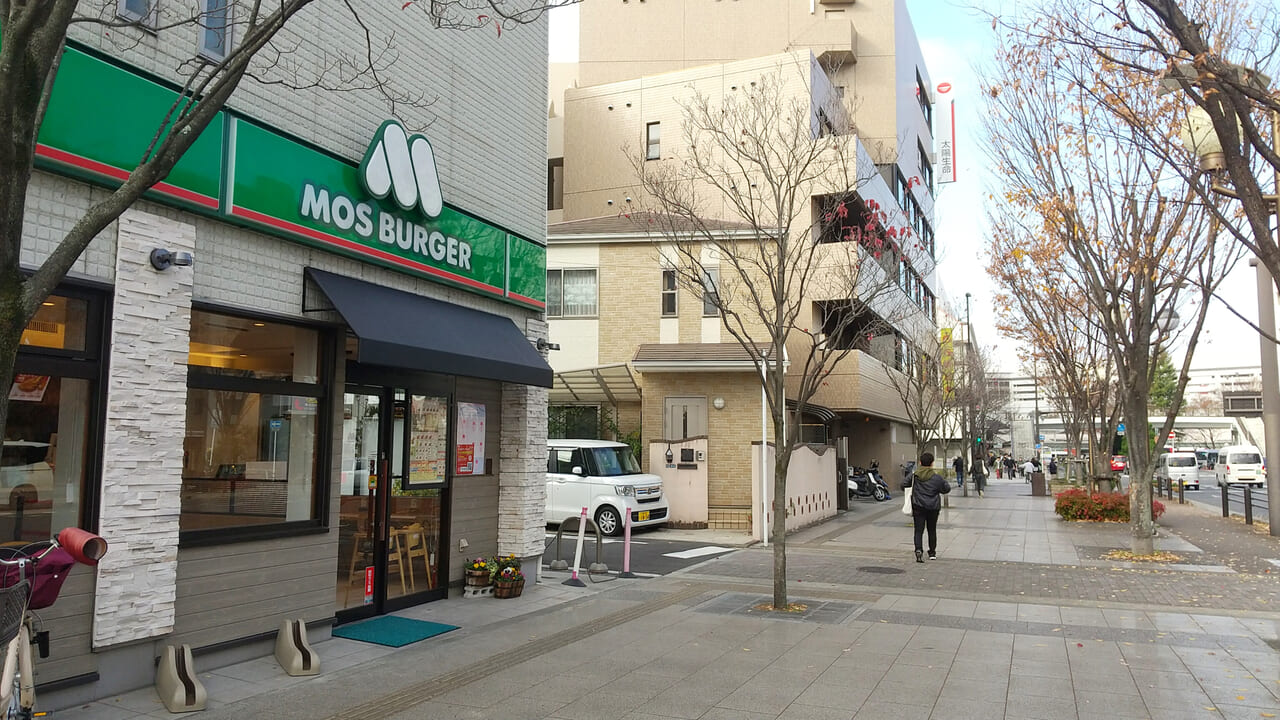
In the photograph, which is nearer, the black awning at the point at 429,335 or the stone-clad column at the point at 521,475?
the black awning at the point at 429,335

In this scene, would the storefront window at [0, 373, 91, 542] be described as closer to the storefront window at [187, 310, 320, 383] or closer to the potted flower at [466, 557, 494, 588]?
the storefront window at [187, 310, 320, 383]

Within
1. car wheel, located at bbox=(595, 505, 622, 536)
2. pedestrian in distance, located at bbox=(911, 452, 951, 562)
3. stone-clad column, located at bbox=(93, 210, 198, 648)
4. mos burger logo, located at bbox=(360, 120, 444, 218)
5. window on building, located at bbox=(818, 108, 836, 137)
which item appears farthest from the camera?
car wheel, located at bbox=(595, 505, 622, 536)

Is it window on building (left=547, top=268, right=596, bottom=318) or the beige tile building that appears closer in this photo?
the beige tile building

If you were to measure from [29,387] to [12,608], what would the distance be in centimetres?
203

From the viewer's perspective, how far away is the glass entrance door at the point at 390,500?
8.47 metres

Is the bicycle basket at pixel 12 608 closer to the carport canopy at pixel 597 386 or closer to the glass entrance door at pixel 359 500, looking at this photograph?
the glass entrance door at pixel 359 500

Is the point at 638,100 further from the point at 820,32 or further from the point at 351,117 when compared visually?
the point at 351,117

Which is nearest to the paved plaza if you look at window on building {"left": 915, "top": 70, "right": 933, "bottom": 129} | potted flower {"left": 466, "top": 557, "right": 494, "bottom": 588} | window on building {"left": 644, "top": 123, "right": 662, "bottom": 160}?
potted flower {"left": 466, "top": 557, "right": 494, "bottom": 588}

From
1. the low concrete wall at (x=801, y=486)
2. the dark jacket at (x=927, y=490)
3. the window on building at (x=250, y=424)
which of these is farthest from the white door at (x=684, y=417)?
the window on building at (x=250, y=424)

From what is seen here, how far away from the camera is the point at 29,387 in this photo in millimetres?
5602

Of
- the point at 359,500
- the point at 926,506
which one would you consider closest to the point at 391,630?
the point at 359,500

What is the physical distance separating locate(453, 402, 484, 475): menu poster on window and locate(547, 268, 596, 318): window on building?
Result: 1199 centimetres

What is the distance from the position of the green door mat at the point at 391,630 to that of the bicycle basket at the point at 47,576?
3515 millimetres

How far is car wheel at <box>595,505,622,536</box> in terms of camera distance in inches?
668
